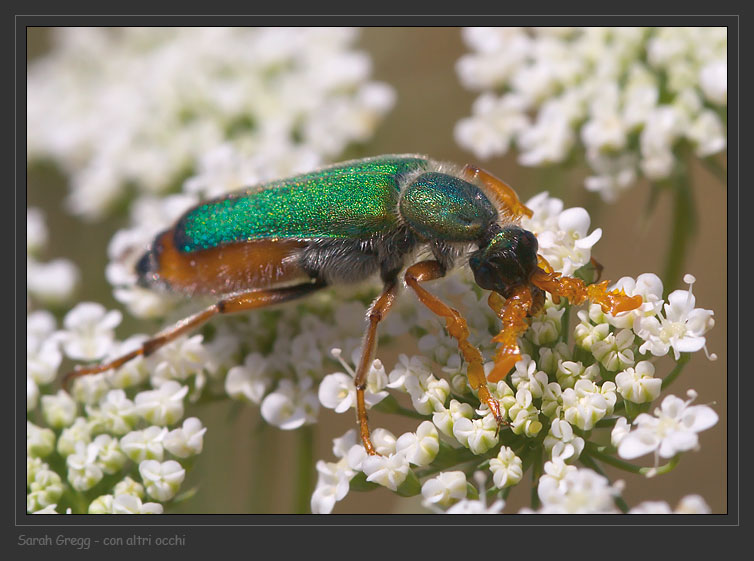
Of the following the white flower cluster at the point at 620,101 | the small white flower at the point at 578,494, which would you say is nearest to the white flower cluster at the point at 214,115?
the white flower cluster at the point at 620,101

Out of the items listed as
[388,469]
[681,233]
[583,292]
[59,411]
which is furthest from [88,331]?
[681,233]

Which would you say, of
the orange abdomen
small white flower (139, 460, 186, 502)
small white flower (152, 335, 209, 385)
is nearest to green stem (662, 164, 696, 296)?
the orange abdomen

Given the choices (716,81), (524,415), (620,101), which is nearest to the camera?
(524,415)

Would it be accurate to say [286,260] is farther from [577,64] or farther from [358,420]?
[577,64]

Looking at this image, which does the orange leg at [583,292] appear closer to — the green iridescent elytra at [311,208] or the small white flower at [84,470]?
the green iridescent elytra at [311,208]

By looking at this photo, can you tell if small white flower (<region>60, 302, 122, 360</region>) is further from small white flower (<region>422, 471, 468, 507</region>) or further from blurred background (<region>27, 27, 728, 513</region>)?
small white flower (<region>422, 471, 468, 507</region>)

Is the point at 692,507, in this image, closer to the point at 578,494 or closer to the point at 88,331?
the point at 578,494
